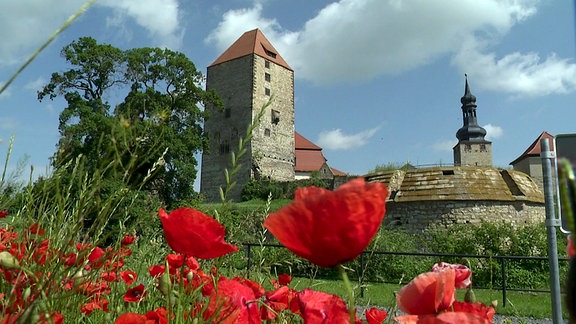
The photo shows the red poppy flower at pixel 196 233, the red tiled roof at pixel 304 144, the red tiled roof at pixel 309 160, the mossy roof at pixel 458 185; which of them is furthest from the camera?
the red tiled roof at pixel 304 144

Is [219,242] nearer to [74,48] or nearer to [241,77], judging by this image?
[74,48]

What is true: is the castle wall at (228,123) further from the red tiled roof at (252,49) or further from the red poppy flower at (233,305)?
the red poppy flower at (233,305)

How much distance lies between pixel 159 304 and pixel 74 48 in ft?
74.9

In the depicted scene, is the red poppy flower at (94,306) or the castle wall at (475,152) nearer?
the red poppy flower at (94,306)

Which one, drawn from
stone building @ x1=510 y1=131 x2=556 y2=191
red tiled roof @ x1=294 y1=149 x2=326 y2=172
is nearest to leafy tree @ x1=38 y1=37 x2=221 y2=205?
red tiled roof @ x1=294 y1=149 x2=326 y2=172

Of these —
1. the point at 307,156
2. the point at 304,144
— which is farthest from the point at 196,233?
the point at 304,144

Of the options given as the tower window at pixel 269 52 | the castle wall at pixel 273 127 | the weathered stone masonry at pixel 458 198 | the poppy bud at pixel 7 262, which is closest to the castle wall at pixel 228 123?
the castle wall at pixel 273 127

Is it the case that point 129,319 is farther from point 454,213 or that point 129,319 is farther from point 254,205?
point 254,205

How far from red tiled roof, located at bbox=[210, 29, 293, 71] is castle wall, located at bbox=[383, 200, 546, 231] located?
20884mm

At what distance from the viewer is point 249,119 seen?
3136 centimetres

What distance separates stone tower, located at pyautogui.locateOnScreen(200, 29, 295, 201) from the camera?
32.1 meters

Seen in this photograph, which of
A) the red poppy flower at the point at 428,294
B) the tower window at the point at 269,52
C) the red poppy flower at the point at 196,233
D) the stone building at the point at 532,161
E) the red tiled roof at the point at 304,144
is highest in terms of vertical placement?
the tower window at the point at 269,52

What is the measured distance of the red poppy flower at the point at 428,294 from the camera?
60 cm

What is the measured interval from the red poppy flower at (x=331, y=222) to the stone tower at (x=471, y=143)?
5246 centimetres
